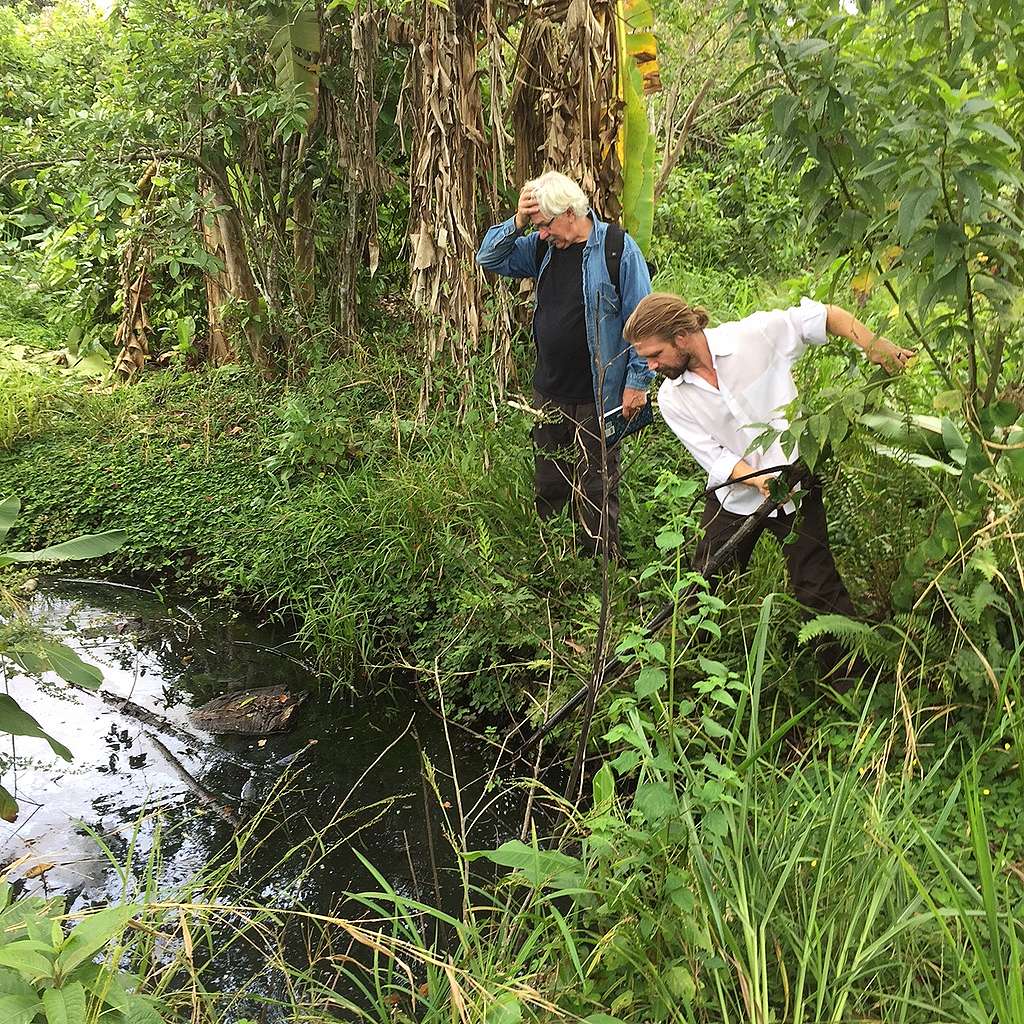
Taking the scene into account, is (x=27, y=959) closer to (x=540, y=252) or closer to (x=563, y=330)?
(x=563, y=330)

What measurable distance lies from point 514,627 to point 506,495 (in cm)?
79

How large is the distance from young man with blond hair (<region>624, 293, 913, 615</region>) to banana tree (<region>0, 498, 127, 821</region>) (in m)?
1.90

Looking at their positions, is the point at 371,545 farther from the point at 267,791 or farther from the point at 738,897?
the point at 738,897

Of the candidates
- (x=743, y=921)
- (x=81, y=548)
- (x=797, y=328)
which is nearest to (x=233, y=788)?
(x=81, y=548)

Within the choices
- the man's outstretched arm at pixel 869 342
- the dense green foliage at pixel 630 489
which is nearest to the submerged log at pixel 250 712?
the dense green foliage at pixel 630 489

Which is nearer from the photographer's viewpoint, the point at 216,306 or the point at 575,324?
the point at 575,324

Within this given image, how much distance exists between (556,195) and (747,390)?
1.30m

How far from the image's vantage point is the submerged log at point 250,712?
4.21m

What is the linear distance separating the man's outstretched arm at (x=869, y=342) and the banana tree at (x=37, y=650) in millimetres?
2370

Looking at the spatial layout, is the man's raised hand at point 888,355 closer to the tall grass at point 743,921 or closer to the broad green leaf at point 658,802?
the tall grass at point 743,921

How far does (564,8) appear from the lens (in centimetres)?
466

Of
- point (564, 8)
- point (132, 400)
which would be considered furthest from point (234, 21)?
point (132, 400)

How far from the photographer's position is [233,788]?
12.5ft

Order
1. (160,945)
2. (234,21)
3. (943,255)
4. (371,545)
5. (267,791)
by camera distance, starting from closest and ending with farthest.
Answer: (943,255) < (160,945) < (267,791) < (371,545) < (234,21)
